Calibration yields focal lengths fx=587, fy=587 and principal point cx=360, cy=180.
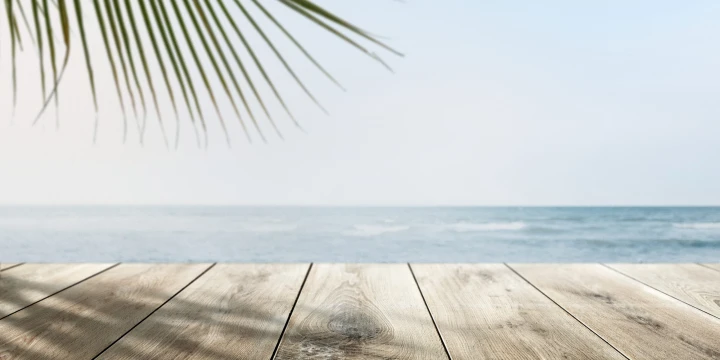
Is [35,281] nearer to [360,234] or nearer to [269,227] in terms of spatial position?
[360,234]

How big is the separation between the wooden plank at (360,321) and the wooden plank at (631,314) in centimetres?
29

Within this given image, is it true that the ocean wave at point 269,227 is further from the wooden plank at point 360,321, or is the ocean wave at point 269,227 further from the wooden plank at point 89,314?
the wooden plank at point 360,321

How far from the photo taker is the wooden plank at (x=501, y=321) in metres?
0.84

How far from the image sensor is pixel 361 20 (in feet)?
47.6

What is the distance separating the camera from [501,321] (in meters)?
1.01

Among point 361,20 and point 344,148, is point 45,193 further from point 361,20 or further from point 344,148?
point 361,20

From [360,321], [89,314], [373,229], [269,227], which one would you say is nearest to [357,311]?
[360,321]

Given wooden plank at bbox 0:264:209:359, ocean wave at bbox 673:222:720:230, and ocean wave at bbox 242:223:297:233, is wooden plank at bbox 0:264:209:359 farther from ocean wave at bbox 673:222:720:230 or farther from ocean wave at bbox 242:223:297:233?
ocean wave at bbox 673:222:720:230

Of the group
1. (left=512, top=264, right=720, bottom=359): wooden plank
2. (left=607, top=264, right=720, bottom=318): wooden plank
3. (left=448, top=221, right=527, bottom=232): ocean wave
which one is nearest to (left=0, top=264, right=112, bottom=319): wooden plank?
(left=512, top=264, right=720, bottom=359): wooden plank

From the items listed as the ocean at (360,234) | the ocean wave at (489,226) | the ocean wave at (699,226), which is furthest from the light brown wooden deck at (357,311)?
the ocean wave at (699,226)

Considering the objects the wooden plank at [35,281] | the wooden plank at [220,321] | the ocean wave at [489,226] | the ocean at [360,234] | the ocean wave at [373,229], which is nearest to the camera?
the wooden plank at [220,321]

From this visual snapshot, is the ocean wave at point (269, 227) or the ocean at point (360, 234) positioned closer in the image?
the ocean at point (360, 234)

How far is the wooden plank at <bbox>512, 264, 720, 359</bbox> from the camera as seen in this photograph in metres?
0.87

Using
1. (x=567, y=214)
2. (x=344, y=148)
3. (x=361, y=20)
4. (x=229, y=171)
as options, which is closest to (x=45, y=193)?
(x=229, y=171)
